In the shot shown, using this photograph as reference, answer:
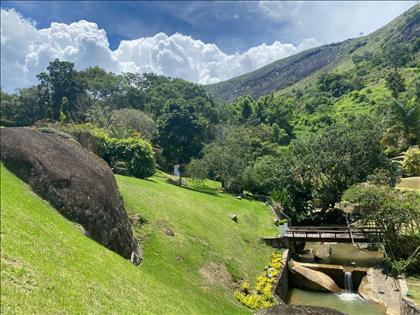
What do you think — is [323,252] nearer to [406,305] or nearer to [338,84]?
[406,305]

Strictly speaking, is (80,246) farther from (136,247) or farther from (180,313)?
(136,247)

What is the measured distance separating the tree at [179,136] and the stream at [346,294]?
136 ft

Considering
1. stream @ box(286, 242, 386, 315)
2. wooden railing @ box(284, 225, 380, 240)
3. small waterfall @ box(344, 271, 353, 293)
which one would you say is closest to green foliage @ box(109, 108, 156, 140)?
wooden railing @ box(284, 225, 380, 240)

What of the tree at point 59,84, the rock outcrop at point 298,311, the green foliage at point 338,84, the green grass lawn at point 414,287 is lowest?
the green grass lawn at point 414,287

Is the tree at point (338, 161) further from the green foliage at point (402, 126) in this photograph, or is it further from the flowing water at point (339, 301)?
the flowing water at point (339, 301)

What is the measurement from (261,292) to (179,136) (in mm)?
54428

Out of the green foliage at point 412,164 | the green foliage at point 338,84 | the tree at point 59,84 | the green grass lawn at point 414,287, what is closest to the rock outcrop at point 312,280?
the green grass lawn at point 414,287

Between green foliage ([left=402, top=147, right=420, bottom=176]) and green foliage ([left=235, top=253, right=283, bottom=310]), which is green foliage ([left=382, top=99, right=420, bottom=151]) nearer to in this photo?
green foliage ([left=402, top=147, right=420, bottom=176])

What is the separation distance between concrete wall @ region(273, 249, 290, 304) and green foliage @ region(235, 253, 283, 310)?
361 millimetres

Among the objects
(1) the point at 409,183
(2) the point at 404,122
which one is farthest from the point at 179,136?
(1) the point at 409,183

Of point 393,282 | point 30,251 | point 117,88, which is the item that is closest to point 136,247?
point 30,251

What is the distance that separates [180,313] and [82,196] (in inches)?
316

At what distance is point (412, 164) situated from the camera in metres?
57.9

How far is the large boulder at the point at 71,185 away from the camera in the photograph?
19.6 metres
